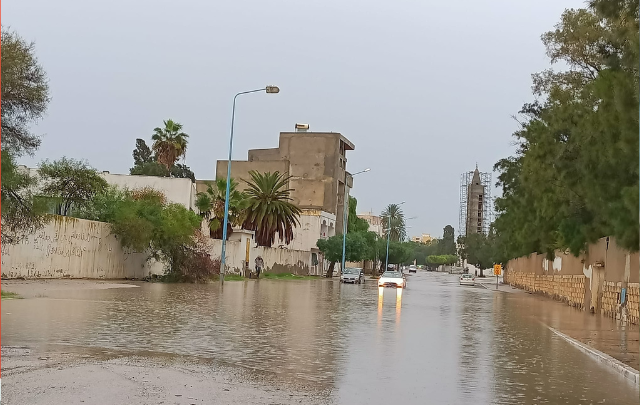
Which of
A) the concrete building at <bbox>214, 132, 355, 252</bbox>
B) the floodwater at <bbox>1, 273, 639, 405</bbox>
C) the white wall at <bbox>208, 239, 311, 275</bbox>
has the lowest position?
the floodwater at <bbox>1, 273, 639, 405</bbox>

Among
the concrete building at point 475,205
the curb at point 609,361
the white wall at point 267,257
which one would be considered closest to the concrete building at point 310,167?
the white wall at point 267,257

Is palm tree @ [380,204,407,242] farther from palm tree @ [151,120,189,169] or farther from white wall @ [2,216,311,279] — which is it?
white wall @ [2,216,311,279]

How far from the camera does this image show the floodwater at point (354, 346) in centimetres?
1111

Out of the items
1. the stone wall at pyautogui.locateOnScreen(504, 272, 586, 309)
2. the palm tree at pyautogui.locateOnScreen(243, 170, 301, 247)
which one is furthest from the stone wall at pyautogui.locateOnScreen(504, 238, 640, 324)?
the palm tree at pyautogui.locateOnScreen(243, 170, 301, 247)

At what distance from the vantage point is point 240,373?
11.5 m

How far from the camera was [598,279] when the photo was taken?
119 feet

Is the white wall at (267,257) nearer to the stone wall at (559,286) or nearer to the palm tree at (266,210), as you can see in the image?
the palm tree at (266,210)

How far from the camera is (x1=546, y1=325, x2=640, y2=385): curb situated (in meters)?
12.9

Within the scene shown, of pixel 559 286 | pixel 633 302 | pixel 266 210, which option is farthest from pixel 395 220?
pixel 633 302

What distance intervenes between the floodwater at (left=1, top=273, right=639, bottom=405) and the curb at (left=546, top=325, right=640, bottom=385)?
0.19 meters

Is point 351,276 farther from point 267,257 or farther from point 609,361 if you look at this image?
point 609,361

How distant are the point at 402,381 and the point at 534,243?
53.2 meters

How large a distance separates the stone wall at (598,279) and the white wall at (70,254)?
81.2 ft

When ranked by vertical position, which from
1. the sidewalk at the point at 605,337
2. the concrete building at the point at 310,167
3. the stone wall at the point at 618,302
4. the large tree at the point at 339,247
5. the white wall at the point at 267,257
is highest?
the concrete building at the point at 310,167
